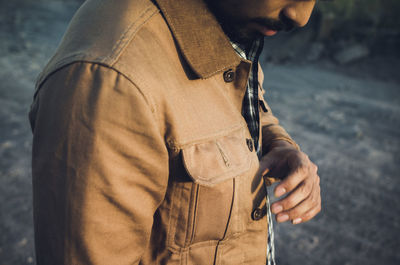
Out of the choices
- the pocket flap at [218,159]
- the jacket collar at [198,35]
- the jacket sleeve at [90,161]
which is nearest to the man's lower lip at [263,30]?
the jacket collar at [198,35]

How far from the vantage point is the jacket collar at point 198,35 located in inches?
37.4

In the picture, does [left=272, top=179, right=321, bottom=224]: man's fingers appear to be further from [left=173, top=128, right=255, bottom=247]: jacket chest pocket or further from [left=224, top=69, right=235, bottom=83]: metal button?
[left=224, top=69, right=235, bottom=83]: metal button

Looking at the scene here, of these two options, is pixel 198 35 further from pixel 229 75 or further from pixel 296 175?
pixel 296 175

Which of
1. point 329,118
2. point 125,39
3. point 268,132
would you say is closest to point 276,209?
point 268,132

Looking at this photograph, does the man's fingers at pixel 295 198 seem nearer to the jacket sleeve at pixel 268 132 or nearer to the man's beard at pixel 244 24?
the jacket sleeve at pixel 268 132

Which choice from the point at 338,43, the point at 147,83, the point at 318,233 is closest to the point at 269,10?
the point at 147,83

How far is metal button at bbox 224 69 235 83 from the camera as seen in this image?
1107 mm

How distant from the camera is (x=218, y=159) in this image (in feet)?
3.33

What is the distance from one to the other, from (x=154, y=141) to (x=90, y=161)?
18cm

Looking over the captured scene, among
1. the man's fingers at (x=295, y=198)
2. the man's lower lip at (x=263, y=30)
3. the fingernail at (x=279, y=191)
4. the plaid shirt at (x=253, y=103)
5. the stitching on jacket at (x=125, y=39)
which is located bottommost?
the man's fingers at (x=295, y=198)

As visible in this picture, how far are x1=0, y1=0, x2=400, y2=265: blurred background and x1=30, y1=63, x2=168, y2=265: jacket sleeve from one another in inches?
86.5

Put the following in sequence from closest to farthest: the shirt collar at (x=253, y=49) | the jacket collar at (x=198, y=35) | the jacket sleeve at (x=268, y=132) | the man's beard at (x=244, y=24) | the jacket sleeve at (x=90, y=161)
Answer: the jacket sleeve at (x=90, y=161), the jacket collar at (x=198, y=35), the man's beard at (x=244, y=24), the shirt collar at (x=253, y=49), the jacket sleeve at (x=268, y=132)

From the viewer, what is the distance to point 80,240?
83cm

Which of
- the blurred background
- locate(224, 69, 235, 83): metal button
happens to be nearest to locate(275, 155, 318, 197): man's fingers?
locate(224, 69, 235, 83): metal button
